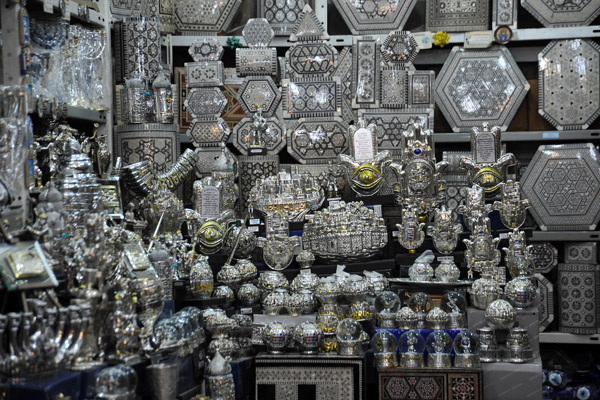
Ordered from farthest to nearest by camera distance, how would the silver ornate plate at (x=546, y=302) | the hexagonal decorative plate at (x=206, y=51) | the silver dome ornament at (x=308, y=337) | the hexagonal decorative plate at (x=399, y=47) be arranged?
the silver ornate plate at (x=546, y=302)
the hexagonal decorative plate at (x=206, y=51)
the hexagonal decorative plate at (x=399, y=47)
the silver dome ornament at (x=308, y=337)

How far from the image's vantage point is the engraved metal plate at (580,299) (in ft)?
18.6

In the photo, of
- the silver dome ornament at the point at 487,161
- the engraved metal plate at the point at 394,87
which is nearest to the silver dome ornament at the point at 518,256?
the silver dome ornament at the point at 487,161

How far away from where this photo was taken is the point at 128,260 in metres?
3.49

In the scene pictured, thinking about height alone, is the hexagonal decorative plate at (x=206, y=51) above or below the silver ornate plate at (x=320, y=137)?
above

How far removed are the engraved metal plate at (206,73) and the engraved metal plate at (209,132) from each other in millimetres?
236

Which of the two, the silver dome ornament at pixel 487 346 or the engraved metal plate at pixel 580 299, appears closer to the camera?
the silver dome ornament at pixel 487 346

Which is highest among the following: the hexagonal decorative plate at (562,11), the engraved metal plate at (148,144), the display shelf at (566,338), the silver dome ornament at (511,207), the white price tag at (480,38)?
the hexagonal decorative plate at (562,11)

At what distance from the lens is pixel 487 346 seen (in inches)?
157

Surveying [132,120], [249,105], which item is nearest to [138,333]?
[132,120]

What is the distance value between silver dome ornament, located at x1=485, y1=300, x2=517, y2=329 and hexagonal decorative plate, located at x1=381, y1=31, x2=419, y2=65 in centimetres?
205

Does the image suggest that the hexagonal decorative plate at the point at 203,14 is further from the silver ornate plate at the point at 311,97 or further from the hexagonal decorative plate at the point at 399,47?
the hexagonal decorative plate at the point at 399,47

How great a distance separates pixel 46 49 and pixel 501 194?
8.67ft

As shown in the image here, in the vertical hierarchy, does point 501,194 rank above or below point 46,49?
below

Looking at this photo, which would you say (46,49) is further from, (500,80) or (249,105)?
(500,80)
